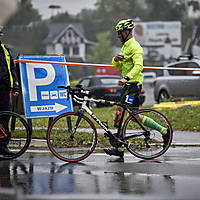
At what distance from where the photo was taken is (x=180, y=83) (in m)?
19.0

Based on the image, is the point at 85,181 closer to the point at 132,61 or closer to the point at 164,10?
the point at 132,61

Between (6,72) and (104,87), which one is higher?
(6,72)

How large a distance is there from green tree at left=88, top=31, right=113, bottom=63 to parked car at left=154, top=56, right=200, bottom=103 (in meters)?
66.6

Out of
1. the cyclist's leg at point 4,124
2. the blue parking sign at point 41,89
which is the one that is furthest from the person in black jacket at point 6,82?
the blue parking sign at point 41,89

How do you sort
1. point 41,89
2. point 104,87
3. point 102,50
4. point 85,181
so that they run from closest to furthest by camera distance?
point 85,181 → point 41,89 → point 104,87 → point 102,50

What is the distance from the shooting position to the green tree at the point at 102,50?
87500mm

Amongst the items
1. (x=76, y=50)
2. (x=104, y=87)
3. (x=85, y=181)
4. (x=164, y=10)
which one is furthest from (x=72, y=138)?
(x=164, y=10)

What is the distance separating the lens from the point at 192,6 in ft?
324

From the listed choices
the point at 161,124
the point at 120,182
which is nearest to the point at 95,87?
the point at 161,124

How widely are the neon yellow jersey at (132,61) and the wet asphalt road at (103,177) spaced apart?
3.90 ft

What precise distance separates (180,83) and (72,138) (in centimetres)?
1149

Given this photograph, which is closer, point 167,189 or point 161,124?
point 167,189

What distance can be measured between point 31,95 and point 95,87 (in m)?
9.91

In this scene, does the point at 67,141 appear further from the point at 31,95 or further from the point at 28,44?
the point at 28,44
